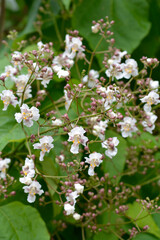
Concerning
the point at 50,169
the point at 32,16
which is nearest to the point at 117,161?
the point at 50,169

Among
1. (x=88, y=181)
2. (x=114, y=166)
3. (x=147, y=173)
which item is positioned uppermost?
(x=88, y=181)

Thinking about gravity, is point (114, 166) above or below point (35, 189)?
below

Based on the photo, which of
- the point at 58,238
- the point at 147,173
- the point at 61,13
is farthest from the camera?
the point at 61,13

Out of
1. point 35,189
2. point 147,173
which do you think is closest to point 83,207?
point 35,189

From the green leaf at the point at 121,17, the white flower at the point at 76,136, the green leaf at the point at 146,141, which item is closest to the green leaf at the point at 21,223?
the white flower at the point at 76,136

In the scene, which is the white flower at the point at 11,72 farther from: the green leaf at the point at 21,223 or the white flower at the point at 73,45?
the green leaf at the point at 21,223

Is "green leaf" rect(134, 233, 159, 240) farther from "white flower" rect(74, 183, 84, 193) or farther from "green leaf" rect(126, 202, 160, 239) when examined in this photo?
"white flower" rect(74, 183, 84, 193)

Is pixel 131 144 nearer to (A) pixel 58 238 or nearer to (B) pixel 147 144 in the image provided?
(B) pixel 147 144
